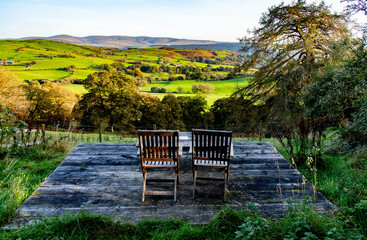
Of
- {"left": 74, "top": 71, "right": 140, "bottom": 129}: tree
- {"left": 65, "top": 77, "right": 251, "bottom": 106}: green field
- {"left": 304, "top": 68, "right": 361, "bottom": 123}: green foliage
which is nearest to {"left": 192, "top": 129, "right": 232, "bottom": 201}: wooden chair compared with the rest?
{"left": 304, "top": 68, "right": 361, "bottom": 123}: green foliage

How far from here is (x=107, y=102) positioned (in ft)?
76.4

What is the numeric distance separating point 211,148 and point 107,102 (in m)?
22.2

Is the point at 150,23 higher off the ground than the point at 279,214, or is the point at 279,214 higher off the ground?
the point at 150,23

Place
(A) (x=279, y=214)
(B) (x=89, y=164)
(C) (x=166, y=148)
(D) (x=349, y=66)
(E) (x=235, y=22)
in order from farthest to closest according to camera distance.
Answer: (E) (x=235, y=22) → (D) (x=349, y=66) → (B) (x=89, y=164) → (C) (x=166, y=148) → (A) (x=279, y=214)

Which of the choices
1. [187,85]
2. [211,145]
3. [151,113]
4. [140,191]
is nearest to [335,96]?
[211,145]

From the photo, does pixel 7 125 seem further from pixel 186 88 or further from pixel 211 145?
pixel 186 88

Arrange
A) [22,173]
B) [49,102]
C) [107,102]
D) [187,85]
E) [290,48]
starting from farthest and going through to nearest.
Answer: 1. [187,85]
2. [49,102]
3. [107,102]
4. [290,48]
5. [22,173]

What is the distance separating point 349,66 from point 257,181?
4.32 metres

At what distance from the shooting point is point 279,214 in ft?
8.77

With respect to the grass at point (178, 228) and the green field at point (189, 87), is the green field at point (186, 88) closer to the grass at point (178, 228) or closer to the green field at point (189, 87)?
the green field at point (189, 87)

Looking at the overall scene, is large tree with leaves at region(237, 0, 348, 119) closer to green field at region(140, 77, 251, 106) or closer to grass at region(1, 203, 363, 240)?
grass at region(1, 203, 363, 240)

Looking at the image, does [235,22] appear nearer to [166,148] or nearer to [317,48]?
[317,48]

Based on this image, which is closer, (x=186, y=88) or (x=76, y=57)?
(x=186, y=88)

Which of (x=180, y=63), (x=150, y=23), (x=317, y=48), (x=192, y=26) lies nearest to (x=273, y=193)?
(x=317, y=48)
